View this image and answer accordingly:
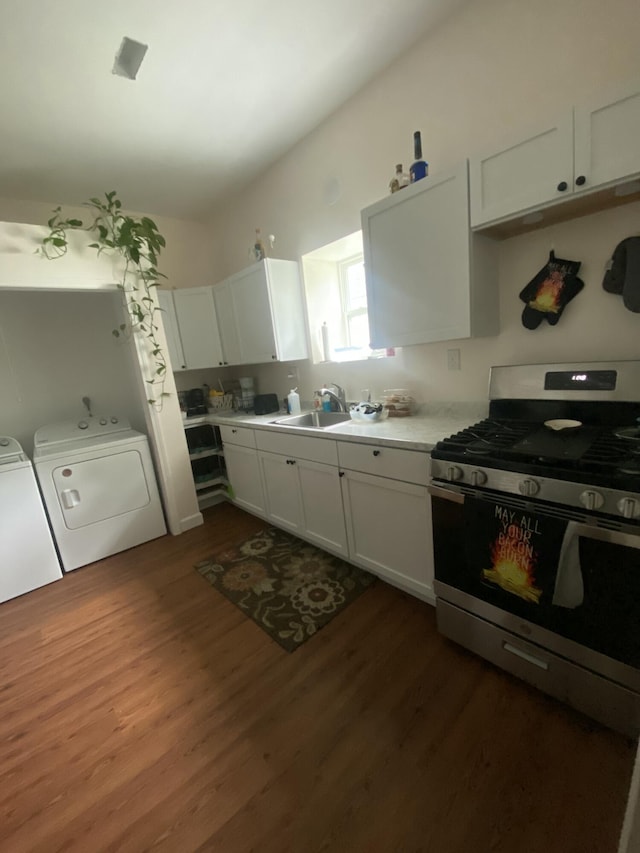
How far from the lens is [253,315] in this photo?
10.1 ft

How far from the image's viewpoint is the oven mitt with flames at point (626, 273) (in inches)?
54.9

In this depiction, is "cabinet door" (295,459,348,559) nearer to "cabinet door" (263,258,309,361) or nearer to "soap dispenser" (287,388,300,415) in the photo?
"soap dispenser" (287,388,300,415)

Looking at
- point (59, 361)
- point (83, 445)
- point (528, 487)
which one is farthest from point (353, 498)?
point (59, 361)

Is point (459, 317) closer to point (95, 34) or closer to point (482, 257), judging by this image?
point (482, 257)

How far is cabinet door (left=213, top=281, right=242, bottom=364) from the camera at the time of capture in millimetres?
3332

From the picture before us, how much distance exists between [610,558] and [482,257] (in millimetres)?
1366

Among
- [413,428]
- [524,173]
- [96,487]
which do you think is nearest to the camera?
[524,173]

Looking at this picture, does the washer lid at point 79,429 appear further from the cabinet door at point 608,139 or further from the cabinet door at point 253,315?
Answer: the cabinet door at point 608,139

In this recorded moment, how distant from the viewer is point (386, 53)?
1973mm

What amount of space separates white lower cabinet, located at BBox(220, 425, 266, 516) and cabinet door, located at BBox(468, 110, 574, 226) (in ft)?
6.67

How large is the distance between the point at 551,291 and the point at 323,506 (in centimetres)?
166

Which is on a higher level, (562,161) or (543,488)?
(562,161)

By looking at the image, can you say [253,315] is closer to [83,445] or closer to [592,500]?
[83,445]

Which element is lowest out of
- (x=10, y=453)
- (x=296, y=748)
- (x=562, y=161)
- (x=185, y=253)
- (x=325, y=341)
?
(x=296, y=748)
